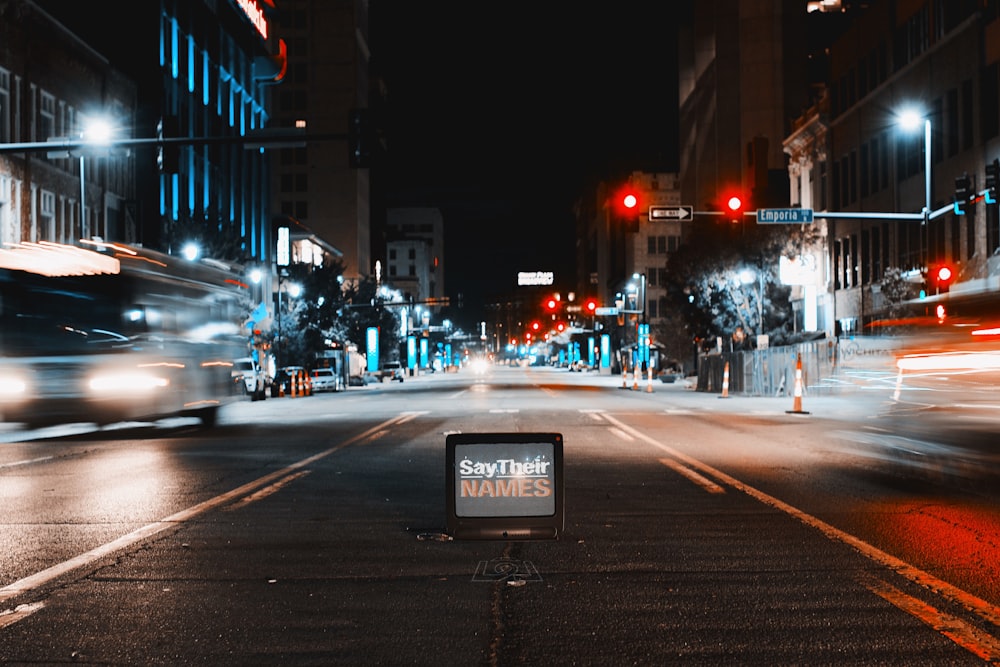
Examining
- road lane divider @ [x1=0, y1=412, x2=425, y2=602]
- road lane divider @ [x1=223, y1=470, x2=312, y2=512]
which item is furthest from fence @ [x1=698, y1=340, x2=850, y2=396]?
road lane divider @ [x1=0, y1=412, x2=425, y2=602]

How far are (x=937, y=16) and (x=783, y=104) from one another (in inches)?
1587

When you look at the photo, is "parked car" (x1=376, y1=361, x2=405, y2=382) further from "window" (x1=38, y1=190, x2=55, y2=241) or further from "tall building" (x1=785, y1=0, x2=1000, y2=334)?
"window" (x1=38, y1=190, x2=55, y2=241)

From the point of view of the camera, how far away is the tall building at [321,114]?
468 feet

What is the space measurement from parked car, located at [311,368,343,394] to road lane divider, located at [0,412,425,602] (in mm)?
47806

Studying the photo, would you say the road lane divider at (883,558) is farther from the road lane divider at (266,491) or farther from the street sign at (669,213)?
the street sign at (669,213)

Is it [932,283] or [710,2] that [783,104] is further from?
[932,283]

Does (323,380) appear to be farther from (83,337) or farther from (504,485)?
(504,485)

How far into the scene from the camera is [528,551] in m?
8.59

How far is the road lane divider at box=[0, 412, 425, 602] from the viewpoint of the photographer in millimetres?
7395

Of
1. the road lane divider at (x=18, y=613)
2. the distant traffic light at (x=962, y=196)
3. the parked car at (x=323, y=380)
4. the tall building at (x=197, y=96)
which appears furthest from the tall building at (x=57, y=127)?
the road lane divider at (x=18, y=613)

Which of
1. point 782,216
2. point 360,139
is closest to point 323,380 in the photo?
point 782,216

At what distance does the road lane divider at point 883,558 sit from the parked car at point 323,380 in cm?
5108

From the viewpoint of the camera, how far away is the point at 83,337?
20656mm

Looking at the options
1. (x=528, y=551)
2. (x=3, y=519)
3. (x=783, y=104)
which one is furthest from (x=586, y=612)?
(x=783, y=104)
